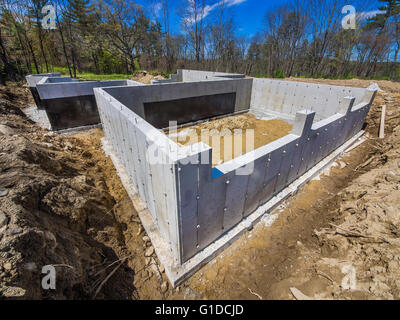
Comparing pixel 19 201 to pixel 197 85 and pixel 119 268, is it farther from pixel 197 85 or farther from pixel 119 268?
pixel 197 85

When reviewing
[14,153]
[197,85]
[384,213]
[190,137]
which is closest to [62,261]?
[14,153]

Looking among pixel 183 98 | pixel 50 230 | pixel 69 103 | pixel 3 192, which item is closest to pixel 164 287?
pixel 50 230

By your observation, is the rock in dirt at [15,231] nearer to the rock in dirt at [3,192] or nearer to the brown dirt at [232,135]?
the rock in dirt at [3,192]

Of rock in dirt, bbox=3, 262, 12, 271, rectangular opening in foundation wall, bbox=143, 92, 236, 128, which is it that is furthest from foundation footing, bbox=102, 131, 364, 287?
rectangular opening in foundation wall, bbox=143, 92, 236, 128

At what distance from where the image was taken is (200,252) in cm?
262

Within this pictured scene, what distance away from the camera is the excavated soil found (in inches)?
69.2

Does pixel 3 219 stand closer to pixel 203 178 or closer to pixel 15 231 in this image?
pixel 15 231

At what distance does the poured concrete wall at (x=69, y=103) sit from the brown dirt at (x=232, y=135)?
3.64 m

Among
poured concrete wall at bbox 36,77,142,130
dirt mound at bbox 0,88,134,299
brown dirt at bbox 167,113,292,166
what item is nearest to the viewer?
dirt mound at bbox 0,88,134,299

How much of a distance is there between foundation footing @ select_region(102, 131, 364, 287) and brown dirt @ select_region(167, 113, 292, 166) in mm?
2193

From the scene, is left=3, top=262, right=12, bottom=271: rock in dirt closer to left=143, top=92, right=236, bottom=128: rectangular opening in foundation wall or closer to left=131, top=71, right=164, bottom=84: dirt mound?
left=143, top=92, right=236, bottom=128: rectangular opening in foundation wall

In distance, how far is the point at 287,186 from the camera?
4.03 metres

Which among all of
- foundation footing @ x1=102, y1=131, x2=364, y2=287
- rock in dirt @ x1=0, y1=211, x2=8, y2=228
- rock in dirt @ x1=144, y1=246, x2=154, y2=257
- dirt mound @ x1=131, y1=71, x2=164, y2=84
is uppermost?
dirt mound @ x1=131, y1=71, x2=164, y2=84

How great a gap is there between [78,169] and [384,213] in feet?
19.6
